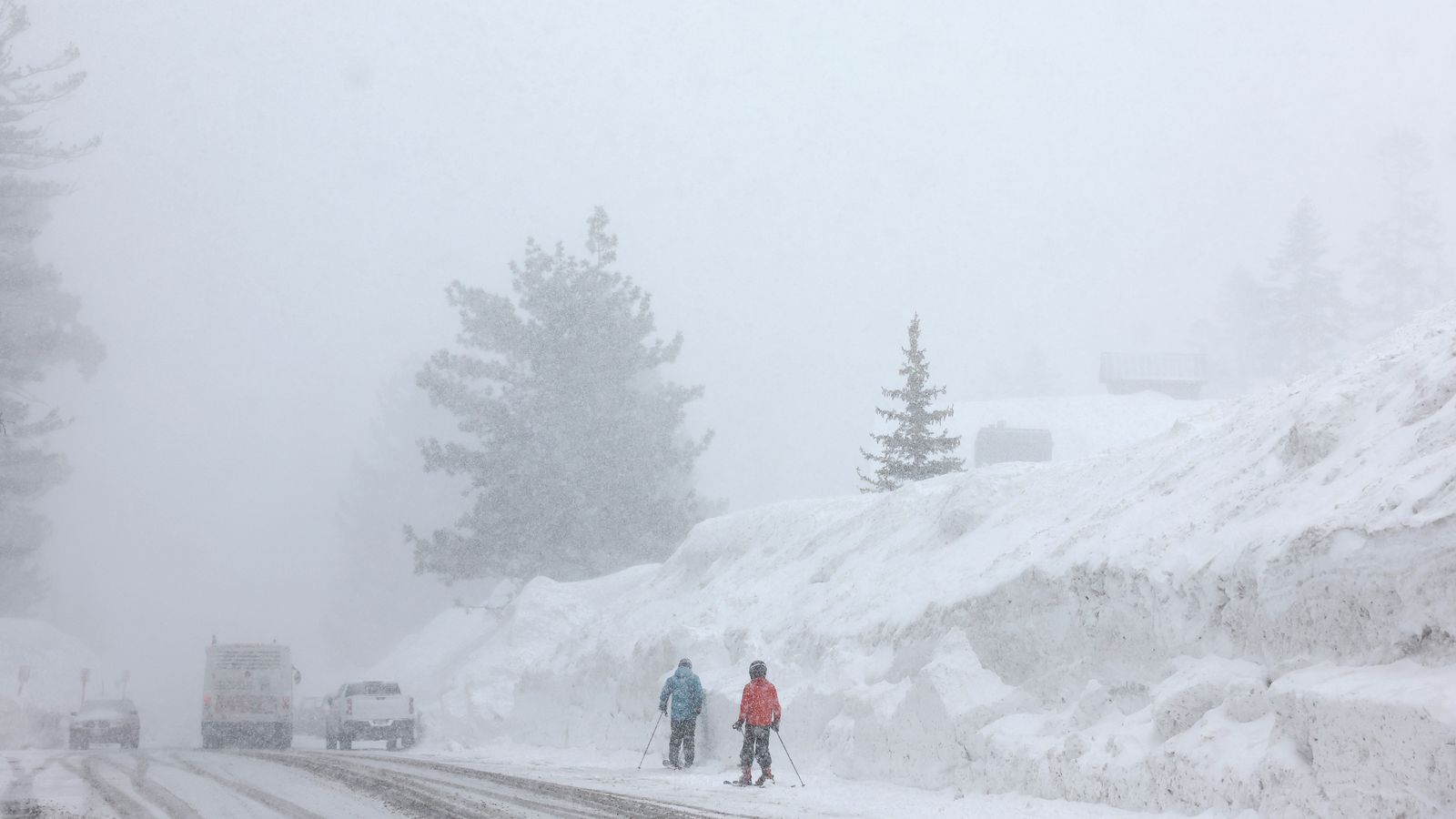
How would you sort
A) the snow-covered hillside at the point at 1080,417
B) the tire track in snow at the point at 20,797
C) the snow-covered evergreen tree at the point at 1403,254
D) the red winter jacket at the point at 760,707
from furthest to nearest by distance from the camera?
the snow-covered evergreen tree at the point at 1403,254 → the snow-covered hillside at the point at 1080,417 → the red winter jacket at the point at 760,707 → the tire track in snow at the point at 20,797

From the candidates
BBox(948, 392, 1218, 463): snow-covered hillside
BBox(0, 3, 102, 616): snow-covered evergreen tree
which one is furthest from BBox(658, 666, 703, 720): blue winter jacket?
BBox(948, 392, 1218, 463): snow-covered hillside

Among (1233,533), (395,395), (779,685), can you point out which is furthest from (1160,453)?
(395,395)

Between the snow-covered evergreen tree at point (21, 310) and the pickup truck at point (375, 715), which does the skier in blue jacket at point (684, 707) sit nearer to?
the pickup truck at point (375, 715)

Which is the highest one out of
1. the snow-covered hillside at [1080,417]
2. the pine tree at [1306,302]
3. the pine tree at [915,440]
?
the pine tree at [1306,302]

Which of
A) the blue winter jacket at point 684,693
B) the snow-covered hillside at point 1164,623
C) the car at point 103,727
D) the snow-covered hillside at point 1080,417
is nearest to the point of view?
the snow-covered hillside at point 1164,623

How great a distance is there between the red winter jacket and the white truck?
69.1ft

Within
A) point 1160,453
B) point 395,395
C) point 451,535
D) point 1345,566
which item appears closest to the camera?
point 1345,566

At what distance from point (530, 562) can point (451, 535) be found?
297cm

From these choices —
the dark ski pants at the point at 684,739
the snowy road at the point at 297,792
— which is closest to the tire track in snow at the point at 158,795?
the snowy road at the point at 297,792

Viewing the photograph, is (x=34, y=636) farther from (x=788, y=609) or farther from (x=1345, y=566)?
(x=1345, y=566)

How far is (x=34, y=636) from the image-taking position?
45594mm

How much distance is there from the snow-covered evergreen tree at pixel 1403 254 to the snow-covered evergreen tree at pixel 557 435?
5662 centimetres

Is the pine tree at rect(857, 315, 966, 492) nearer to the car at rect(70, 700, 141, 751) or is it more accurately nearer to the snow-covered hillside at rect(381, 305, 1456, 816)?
the snow-covered hillside at rect(381, 305, 1456, 816)

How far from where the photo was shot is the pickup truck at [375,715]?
30.0 m
